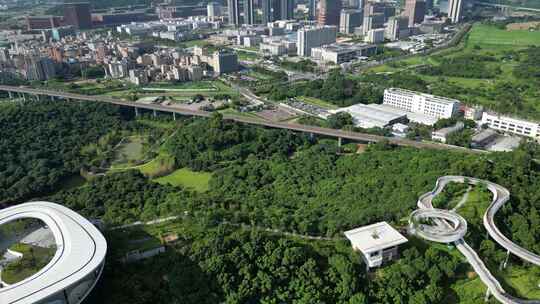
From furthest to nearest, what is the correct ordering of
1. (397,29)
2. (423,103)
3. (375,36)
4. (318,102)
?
1. (397,29)
2. (375,36)
3. (318,102)
4. (423,103)

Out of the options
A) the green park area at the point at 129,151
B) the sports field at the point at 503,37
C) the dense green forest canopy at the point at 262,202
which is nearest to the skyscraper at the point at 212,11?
the sports field at the point at 503,37

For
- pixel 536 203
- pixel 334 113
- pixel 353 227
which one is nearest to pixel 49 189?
pixel 353 227

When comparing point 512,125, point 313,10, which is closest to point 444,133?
point 512,125

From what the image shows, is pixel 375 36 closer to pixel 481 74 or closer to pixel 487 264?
pixel 481 74

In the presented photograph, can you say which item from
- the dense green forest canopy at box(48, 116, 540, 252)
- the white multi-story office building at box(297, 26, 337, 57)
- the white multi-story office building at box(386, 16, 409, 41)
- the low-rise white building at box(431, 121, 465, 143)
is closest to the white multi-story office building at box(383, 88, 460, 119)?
the low-rise white building at box(431, 121, 465, 143)

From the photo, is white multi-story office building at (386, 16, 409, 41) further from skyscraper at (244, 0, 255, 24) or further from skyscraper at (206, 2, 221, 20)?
skyscraper at (206, 2, 221, 20)

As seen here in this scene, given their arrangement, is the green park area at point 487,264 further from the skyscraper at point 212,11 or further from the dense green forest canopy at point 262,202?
the skyscraper at point 212,11

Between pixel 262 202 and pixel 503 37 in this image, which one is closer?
pixel 262 202
